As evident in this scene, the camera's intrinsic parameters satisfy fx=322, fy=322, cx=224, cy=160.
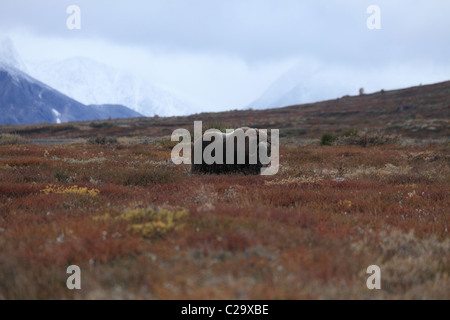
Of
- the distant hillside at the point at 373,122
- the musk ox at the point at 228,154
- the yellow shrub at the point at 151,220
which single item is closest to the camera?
the yellow shrub at the point at 151,220

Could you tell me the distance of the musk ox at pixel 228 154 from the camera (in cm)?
1144

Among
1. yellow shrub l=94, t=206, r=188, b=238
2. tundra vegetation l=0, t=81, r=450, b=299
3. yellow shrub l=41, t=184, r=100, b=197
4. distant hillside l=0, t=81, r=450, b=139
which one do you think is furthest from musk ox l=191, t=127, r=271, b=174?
distant hillside l=0, t=81, r=450, b=139

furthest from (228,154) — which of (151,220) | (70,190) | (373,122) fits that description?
(373,122)

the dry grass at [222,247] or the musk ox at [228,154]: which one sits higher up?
the musk ox at [228,154]

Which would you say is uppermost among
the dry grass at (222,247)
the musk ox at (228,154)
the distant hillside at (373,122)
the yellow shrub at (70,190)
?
the distant hillside at (373,122)

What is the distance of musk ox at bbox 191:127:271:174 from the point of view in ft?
37.5

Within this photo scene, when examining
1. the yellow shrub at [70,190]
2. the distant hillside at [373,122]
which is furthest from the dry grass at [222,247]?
the distant hillside at [373,122]

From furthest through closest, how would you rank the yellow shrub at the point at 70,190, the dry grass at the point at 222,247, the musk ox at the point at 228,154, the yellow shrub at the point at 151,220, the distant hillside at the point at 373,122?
the distant hillside at the point at 373,122
the musk ox at the point at 228,154
the yellow shrub at the point at 70,190
the yellow shrub at the point at 151,220
the dry grass at the point at 222,247

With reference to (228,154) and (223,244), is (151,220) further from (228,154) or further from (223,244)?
(228,154)

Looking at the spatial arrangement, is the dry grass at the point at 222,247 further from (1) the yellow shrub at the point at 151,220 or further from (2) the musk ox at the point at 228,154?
(2) the musk ox at the point at 228,154

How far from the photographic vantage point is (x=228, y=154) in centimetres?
1145

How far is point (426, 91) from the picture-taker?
5662cm
